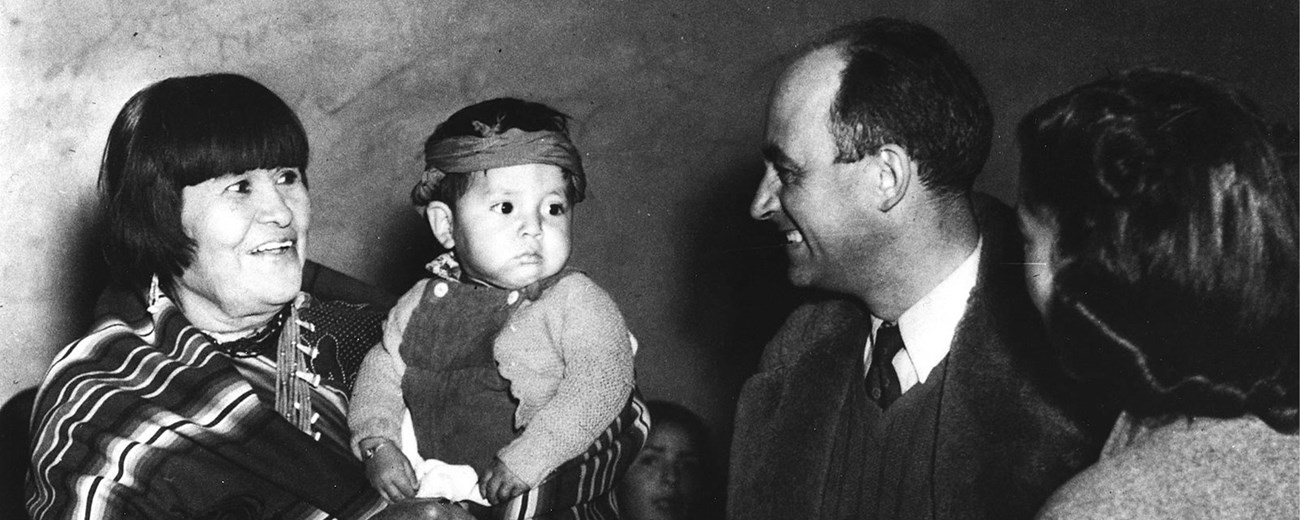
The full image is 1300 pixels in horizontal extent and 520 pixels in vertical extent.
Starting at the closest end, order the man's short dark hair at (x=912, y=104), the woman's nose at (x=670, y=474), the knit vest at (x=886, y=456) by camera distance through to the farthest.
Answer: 1. the knit vest at (x=886, y=456)
2. the man's short dark hair at (x=912, y=104)
3. the woman's nose at (x=670, y=474)

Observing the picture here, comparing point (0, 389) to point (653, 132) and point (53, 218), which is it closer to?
point (53, 218)

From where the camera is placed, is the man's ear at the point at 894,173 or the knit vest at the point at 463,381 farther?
the knit vest at the point at 463,381

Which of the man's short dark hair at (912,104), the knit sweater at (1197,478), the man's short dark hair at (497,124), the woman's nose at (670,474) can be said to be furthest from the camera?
the woman's nose at (670,474)

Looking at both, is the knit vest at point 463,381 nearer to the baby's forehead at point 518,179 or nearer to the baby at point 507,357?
the baby at point 507,357

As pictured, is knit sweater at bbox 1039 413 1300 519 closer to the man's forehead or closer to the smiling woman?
the man's forehead

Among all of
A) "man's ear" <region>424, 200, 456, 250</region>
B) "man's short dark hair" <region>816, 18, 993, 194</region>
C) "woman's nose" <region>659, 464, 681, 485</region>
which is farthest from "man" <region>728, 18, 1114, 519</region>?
"woman's nose" <region>659, 464, 681, 485</region>

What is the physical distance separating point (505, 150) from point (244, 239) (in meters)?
0.45

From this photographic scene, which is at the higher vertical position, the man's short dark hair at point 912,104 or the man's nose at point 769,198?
the man's short dark hair at point 912,104

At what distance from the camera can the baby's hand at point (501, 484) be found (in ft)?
6.12

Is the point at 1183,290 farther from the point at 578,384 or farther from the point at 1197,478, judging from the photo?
the point at 578,384

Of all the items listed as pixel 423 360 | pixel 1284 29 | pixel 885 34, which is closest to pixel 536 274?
pixel 423 360

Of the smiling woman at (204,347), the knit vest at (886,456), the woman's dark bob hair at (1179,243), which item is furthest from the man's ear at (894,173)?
the smiling woman at (204,347)

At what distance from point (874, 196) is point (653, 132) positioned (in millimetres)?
1566

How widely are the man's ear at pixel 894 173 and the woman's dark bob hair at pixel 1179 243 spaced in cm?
38
